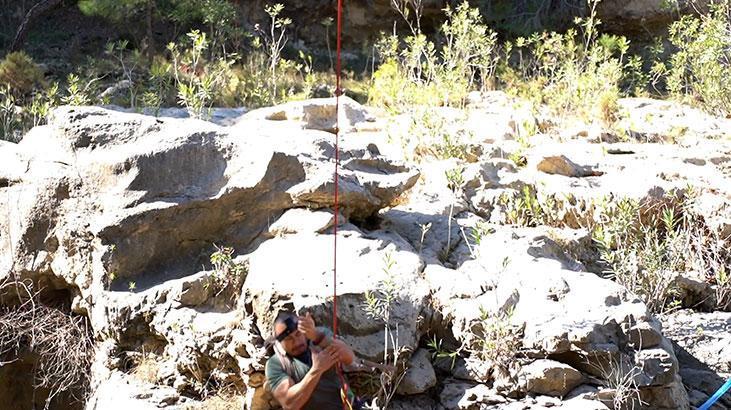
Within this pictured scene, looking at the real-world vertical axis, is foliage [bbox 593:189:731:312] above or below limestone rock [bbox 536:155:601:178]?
below

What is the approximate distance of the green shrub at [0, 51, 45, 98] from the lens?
9906 mm

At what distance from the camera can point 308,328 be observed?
4.15 meters

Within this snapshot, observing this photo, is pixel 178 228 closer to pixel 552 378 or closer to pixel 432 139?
pixel 552 378

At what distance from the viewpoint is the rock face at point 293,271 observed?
4.66m

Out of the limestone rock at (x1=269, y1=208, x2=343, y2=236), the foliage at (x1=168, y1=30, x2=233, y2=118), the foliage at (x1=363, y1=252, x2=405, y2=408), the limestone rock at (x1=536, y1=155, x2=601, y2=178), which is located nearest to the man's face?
the foliage at (x1=363, y1=252, x2=405, y2=408)

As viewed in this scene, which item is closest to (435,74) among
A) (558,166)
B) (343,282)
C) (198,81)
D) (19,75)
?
(558,166)

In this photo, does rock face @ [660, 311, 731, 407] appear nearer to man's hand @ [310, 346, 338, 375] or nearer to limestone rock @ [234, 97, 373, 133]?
man's hand @ [310, 346, 338, 375]

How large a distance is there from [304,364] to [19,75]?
686 cm

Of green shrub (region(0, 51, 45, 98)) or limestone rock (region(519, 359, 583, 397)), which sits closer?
limestone rock (region(519, 359, 583, 397))

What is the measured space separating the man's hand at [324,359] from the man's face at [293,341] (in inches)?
4.3

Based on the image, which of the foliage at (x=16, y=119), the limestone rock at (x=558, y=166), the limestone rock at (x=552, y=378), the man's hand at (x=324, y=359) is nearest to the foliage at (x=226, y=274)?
the man's hand at (x=324, y=359)

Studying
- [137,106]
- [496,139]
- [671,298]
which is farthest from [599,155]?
[137,106]

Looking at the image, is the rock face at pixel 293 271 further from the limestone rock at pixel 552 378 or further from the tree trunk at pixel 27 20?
the tree trunk at pixel 27 20

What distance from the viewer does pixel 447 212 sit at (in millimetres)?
5785
